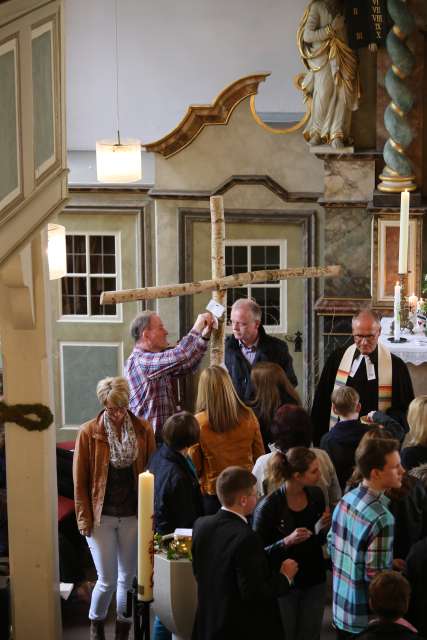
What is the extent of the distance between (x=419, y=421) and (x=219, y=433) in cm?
117

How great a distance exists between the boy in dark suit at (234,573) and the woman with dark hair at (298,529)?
414mm

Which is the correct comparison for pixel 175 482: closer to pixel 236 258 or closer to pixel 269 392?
pixel 269 392

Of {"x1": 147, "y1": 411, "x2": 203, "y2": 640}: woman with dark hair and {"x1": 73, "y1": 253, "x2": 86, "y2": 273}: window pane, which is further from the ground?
{"x1": 73, "y1": 253, "x2": 86, "y2": 273}: window pane

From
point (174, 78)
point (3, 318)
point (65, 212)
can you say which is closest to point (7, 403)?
point (3, 318)

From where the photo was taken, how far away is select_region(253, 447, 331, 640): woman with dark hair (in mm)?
4703

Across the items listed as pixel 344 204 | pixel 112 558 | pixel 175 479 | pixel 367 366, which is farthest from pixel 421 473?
pixel 344 204

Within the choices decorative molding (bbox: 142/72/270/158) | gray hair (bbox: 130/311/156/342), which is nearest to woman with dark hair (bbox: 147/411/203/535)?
gray hair (bbox: 130/311/156/342)

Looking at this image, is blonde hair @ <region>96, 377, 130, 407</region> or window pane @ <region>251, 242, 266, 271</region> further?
window pane @ <region>251, 242, 266, 271</region>

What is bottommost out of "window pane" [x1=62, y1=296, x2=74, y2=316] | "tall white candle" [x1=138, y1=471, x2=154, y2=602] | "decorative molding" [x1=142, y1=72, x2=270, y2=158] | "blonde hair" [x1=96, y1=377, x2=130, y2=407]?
"tall white candle" [x1=138, y1=471, x2=154, y2=602]

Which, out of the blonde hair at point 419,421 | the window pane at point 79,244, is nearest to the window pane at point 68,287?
the window pane at point 79,244

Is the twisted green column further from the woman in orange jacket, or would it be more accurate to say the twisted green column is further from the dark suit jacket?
the dark suit jacket

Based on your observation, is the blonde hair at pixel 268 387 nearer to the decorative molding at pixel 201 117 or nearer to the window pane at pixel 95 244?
the decorative molding at pixel 201 117

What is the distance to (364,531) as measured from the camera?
440cm

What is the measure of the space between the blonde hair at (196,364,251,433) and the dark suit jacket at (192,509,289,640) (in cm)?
140
